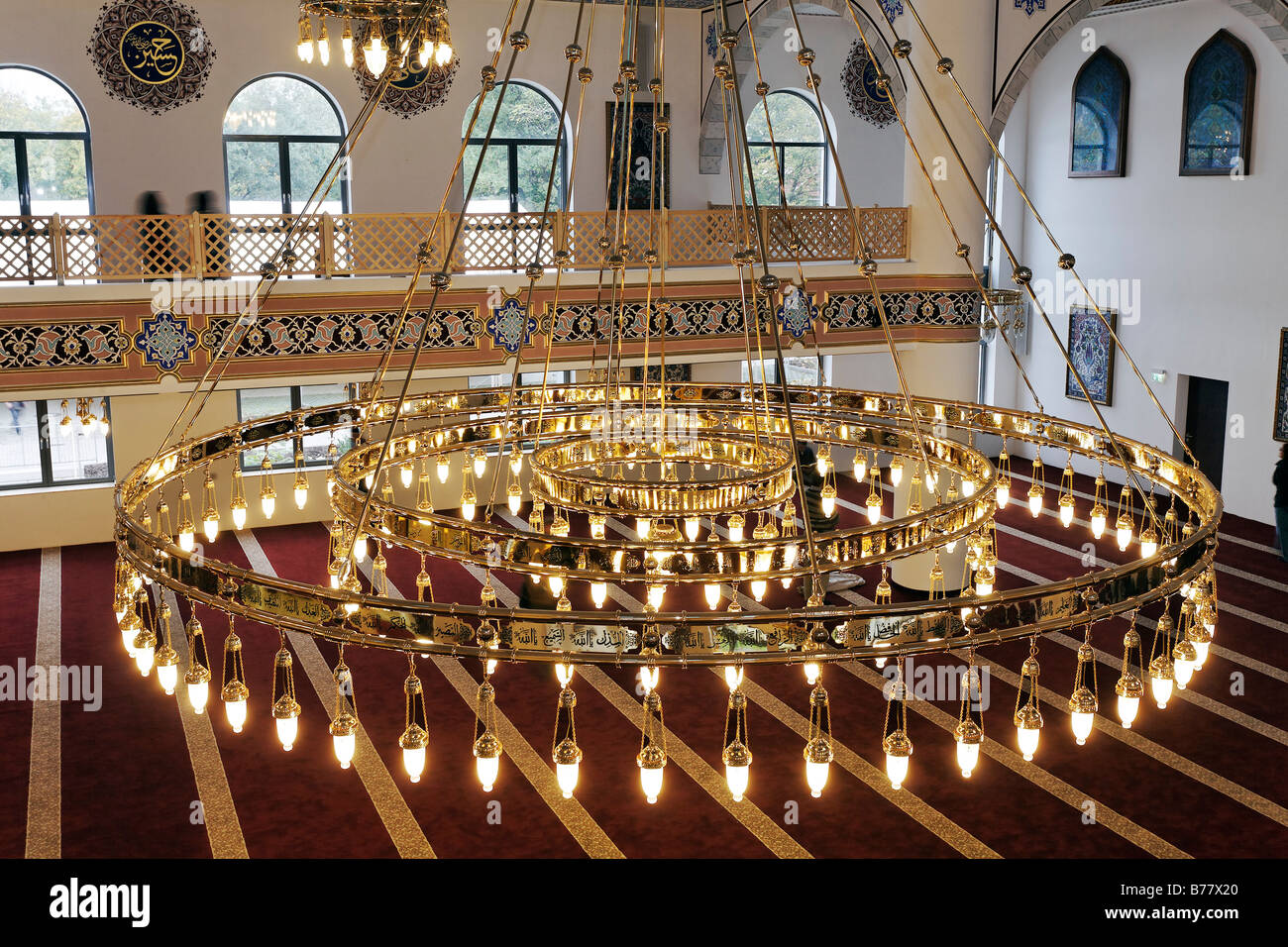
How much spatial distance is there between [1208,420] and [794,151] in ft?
16.3

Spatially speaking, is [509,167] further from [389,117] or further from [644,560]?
[644,560]

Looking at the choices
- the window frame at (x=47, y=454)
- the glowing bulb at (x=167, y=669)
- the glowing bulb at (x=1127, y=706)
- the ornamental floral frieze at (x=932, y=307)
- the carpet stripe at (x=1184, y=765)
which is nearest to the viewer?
the glowing bulb at (x=1127, y=706)

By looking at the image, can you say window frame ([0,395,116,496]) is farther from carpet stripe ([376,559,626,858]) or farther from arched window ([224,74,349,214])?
carpet stripe ([376,559,626,858])

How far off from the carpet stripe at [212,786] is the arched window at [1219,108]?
952 centimetres

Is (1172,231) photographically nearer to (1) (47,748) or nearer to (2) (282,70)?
(2) (282,70)

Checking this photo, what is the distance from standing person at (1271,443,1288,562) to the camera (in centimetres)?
1007

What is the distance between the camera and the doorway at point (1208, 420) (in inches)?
462

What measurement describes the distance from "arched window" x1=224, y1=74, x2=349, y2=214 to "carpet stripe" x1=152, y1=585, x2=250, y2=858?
531 centimetres

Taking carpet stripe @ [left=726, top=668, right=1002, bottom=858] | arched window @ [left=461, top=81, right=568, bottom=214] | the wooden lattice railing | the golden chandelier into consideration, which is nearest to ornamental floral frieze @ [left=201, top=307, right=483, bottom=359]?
the wooden lattice railing

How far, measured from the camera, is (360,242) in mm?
9000

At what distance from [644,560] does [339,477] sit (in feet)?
3.34

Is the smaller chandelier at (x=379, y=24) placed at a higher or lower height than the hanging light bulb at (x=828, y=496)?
higher

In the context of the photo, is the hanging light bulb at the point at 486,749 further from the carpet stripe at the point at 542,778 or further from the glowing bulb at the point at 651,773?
the carpet stripe at the point at 542,778

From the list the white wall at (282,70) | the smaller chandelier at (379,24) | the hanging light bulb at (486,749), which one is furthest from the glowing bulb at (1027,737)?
the white wall at (282,70)
